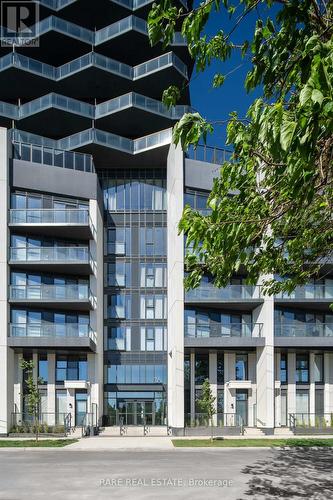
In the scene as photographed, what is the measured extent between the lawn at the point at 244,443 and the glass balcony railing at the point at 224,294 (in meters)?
8.76

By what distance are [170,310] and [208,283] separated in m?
3.65

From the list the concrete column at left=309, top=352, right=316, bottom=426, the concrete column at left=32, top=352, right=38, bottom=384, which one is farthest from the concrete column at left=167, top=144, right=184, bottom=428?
the concrete column at left=309, top=352, right=316, bottom=426

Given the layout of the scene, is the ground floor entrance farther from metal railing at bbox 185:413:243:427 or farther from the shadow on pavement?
the shadow on pavement

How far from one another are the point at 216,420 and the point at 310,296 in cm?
1019

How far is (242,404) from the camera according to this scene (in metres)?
35.1

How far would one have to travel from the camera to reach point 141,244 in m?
38.6

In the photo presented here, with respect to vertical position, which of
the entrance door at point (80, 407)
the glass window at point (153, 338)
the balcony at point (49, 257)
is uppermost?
the balcony at point (49, 257)

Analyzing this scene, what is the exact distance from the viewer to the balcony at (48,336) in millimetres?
31953

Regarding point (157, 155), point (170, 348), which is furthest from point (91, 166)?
point (170, 348)

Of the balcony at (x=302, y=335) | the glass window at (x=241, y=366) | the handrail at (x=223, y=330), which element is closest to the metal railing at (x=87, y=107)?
the handrail at (x=223, y=330)

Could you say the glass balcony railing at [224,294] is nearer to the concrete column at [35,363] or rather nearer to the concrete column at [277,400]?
the concrete column at [277,400]

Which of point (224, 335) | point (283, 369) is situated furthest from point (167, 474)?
point (283, 369)

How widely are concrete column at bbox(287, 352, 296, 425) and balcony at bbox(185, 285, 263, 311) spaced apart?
19.1 ft

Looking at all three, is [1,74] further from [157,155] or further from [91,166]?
[157,155]
